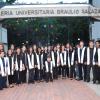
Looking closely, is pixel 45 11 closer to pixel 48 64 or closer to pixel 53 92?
pixel 48 64

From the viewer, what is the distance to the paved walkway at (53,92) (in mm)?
14483

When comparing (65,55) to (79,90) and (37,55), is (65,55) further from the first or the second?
(79,90)

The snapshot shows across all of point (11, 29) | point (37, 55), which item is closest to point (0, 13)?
point (37, 55)

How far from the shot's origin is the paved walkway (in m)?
14.5

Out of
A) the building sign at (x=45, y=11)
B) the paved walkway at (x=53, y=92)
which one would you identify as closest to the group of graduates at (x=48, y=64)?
the paved walkway at (x=53, y=92)

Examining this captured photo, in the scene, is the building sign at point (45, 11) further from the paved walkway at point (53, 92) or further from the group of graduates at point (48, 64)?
the paved walkway at point (53, 92)

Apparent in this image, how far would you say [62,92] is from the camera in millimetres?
15891

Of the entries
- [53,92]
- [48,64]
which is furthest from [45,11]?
[53,92]

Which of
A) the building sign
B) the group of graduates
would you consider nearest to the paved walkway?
the group of graduates

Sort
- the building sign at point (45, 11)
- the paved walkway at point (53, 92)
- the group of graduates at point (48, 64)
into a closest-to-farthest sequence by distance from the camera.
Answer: the paved walkway at point (53, 92) → the group of graduates at point (48, 64) → the building sign at point (45, 11)

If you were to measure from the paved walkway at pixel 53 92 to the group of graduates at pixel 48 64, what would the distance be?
73cm

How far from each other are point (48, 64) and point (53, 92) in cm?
454

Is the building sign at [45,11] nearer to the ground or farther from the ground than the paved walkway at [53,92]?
farther from the ground

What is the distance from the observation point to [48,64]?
66.9ft
